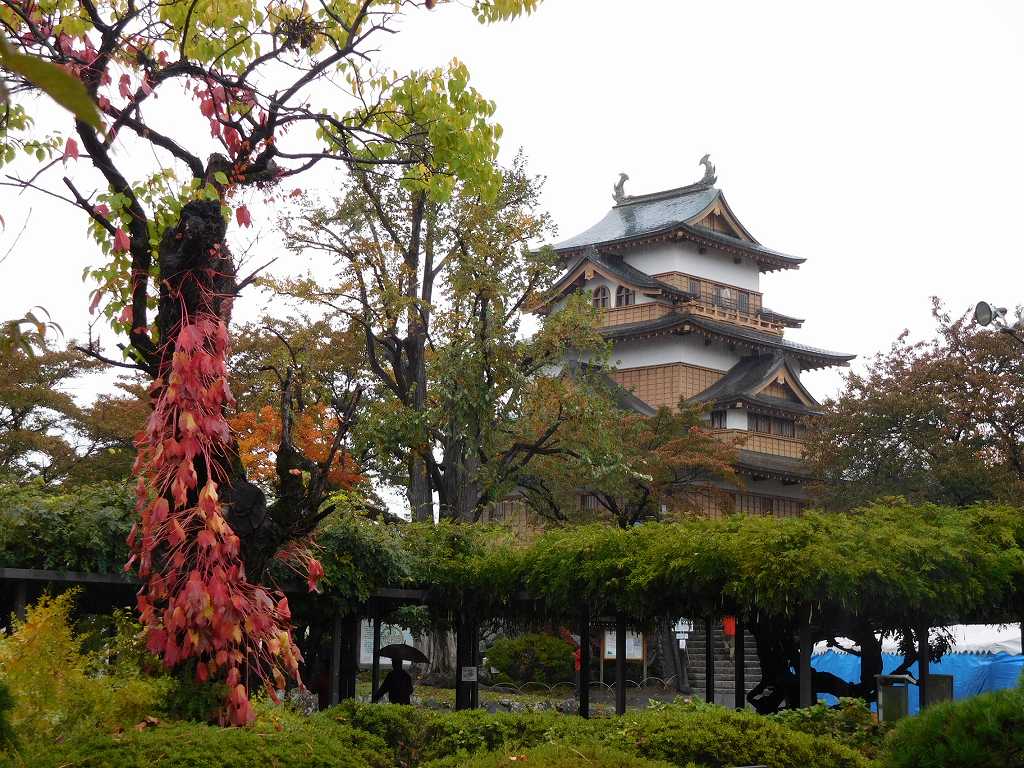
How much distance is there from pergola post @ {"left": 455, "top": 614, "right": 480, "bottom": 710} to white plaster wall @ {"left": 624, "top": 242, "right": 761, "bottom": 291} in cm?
2917

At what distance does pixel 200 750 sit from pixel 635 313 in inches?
1536

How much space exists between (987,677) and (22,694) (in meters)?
22.0

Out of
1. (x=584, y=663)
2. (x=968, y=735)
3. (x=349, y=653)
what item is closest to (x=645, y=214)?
(x=349, y=653)

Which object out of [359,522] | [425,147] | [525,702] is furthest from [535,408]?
[425,147]

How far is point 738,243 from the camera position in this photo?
46844mm

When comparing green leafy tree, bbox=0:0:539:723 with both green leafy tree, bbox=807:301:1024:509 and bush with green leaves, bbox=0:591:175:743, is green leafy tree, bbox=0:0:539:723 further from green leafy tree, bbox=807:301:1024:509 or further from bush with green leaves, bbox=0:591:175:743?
green leafy tree, bbox=807:301:1024:509

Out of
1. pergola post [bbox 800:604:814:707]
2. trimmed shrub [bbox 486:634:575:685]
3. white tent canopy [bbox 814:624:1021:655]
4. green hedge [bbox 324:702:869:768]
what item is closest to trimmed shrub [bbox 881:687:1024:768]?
green hedge [bbox 324:702:869:768]

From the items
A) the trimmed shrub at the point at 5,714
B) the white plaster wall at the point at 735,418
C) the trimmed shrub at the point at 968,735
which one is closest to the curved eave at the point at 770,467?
the white plaster wall at the point at 735,418

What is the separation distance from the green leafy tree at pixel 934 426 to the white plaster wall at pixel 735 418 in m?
6.27

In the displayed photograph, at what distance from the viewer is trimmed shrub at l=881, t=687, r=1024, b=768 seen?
5410mm

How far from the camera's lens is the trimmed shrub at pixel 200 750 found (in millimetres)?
6695

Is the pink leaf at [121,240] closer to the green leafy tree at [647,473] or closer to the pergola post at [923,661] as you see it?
the pergola post at [923,661]

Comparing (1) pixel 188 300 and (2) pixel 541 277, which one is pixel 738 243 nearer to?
(2) pixel 541 277

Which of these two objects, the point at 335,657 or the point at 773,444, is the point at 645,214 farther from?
the point at 335,657
